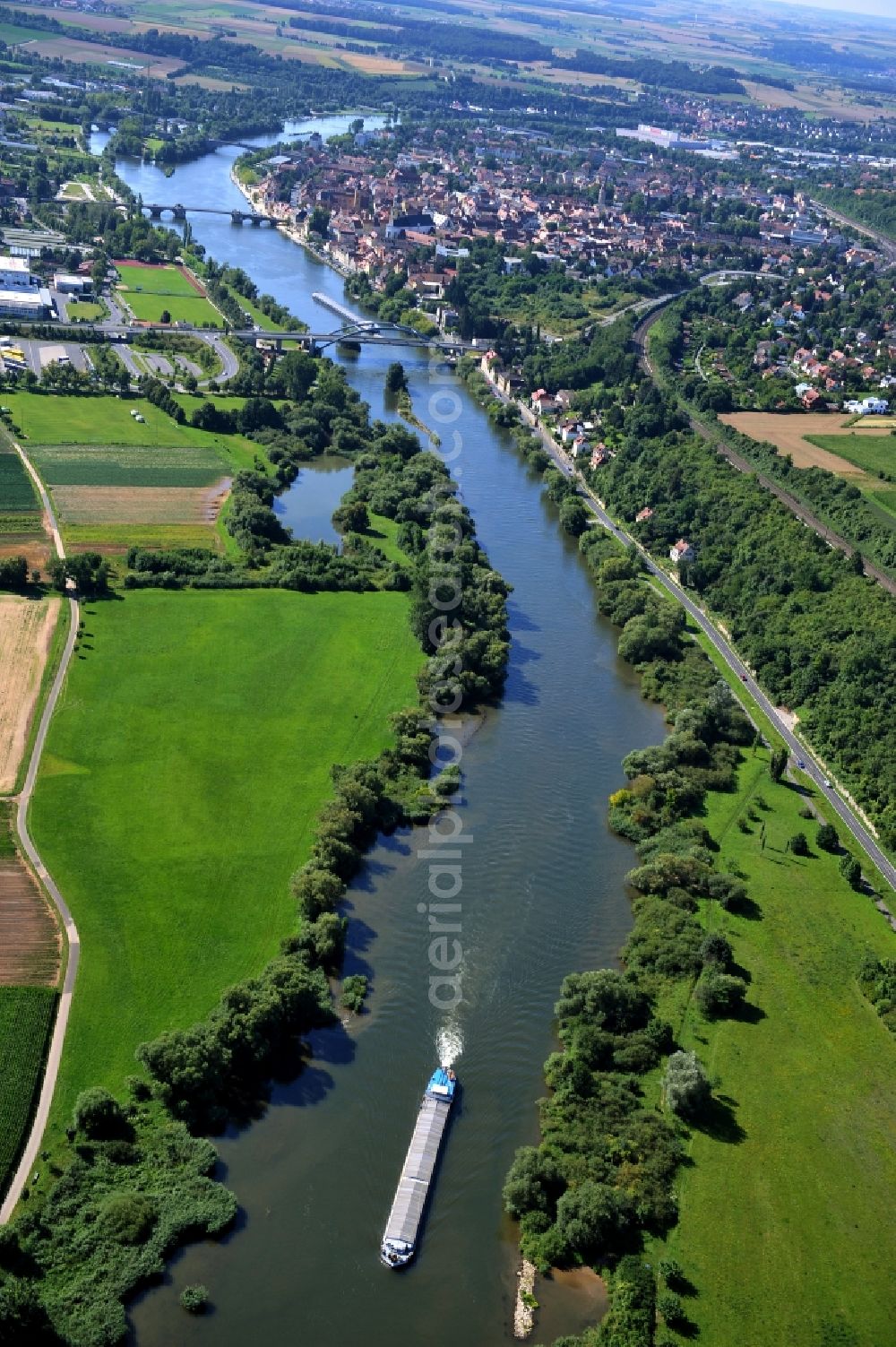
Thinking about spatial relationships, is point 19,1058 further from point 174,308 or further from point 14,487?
point 174,308

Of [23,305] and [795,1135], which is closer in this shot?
[795,1135]

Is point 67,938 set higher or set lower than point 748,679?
lower

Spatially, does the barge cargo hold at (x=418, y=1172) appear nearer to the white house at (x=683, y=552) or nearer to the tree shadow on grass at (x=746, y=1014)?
the tree shadow on grass at (x=746, y=1014)

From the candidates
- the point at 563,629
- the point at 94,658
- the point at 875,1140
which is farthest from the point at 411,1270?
the point at 563,629

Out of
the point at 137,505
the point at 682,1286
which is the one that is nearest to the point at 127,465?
the point at 137,505

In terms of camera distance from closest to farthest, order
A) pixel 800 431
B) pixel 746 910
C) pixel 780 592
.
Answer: pixel 746 910, pixel 780 592, pixel 800 431

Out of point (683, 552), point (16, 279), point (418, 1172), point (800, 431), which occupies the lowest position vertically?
point (418, 1172)

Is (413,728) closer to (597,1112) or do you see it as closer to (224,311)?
(597,1112)
